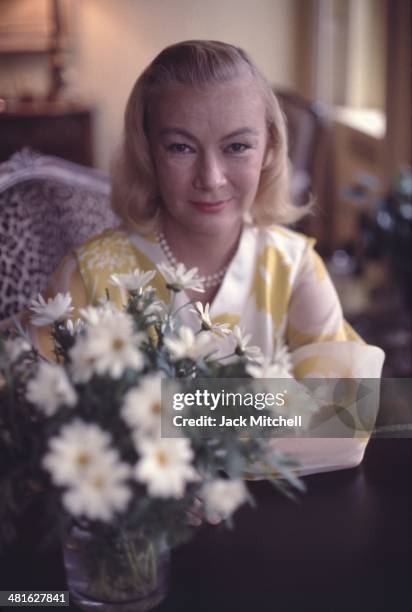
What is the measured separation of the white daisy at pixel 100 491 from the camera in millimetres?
437

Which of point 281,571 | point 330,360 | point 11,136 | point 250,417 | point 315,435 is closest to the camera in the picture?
point 250,417

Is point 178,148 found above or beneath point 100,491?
above

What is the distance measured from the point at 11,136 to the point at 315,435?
373 centimetres

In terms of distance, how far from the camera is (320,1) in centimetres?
432

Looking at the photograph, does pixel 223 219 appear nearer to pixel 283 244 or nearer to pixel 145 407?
pixel 283 244

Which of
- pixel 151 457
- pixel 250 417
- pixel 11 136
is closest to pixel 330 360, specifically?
pixel 250 417

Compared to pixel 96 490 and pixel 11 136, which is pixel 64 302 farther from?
pixel 11 136

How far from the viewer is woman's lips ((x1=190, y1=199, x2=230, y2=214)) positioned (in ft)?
3.22

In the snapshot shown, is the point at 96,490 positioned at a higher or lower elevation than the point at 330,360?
higher

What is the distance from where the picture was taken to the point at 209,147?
0.92 metres

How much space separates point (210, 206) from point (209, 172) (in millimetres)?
73

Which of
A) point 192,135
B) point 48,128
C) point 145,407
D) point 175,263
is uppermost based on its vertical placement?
point 192,135

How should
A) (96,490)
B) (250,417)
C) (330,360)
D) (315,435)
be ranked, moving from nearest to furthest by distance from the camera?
(96,490), (250,417), (315,435), (330,360)

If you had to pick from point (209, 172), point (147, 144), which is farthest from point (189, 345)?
point (147, 144)
